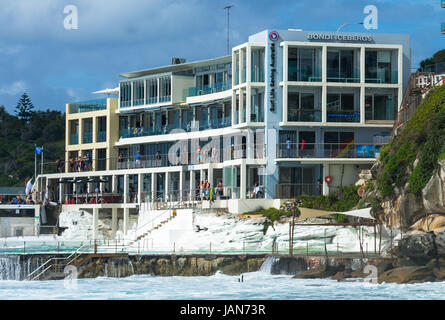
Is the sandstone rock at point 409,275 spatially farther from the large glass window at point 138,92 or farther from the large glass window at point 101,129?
the large glass window at point 101,129

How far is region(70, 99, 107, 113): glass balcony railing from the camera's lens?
9625cm

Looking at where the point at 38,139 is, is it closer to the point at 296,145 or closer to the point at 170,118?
the point at 170,118

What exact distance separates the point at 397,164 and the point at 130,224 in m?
32.2

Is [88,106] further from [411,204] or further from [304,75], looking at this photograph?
[411,204]

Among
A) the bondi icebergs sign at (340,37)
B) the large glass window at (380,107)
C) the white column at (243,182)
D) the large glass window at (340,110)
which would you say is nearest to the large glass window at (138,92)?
the white column at (243,182)

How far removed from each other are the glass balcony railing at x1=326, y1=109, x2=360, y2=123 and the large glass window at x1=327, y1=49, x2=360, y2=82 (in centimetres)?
240

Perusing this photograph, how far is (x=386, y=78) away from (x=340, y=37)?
184 inches

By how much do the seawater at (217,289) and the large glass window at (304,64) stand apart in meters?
21.3

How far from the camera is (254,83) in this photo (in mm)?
74375

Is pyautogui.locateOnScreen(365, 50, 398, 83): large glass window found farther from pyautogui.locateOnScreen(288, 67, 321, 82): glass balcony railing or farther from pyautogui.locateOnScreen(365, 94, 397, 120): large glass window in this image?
pyautogui.locateOnScreen(288, 67, 321, 82): glass balcony railing

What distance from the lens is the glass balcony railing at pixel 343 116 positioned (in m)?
74.4

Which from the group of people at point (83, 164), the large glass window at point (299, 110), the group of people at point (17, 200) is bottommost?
the group of people at point (17, 200)

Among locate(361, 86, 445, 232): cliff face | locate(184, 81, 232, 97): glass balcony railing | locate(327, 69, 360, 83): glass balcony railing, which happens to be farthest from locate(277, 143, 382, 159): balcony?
locate(184, 81, 232, 97): glass balcony railing

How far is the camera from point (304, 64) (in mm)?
74125
